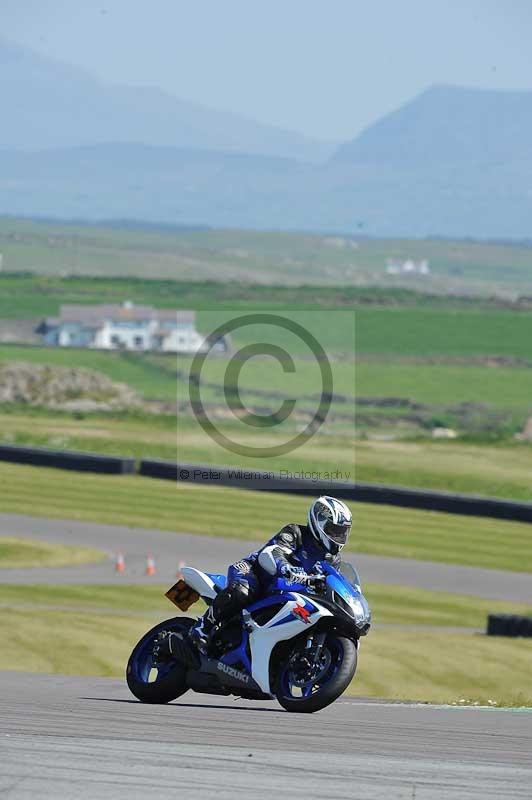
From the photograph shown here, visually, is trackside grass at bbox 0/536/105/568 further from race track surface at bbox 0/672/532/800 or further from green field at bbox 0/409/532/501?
green field at bbox 0/409/532/501

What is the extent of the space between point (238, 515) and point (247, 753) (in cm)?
3752

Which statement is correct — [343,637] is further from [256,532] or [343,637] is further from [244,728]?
[256,532]

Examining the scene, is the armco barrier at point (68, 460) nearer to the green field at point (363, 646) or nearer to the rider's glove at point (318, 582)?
the green field at point (363, 646)

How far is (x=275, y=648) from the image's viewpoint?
1241 centimetres

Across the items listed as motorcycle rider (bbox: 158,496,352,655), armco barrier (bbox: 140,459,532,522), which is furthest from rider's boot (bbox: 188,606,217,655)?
armco barrier (bbox: 140,459,532,522)

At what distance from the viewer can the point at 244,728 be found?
1098cm

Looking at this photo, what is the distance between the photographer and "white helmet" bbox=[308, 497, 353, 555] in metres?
12.6

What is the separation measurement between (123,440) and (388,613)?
144 feet

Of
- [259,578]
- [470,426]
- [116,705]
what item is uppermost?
[259,578]

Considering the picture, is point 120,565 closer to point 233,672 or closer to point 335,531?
point 233,672

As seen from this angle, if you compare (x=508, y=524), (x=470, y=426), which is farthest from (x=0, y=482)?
(x=470, y=426)

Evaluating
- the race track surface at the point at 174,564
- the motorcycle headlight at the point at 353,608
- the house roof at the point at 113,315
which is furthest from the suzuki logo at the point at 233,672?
the house roof at the point at 113,315

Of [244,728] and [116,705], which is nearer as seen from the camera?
[244,728]

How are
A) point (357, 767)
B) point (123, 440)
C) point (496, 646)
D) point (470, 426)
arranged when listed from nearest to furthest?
1. point (357, 767)
2. point (496, 646)
3. point (123, 440)
4. point (470, 426)
